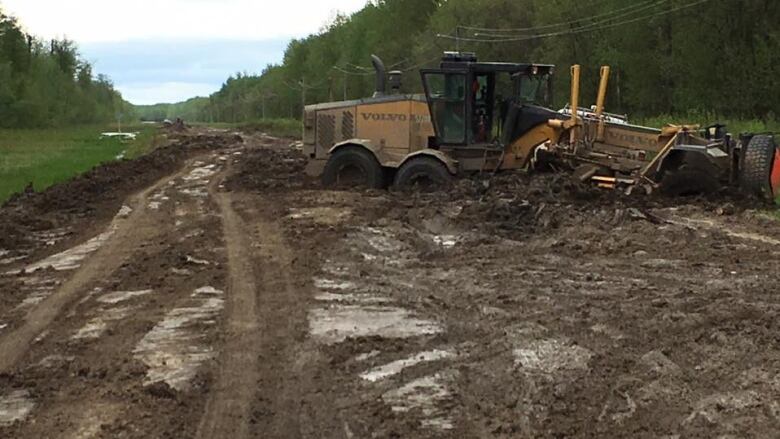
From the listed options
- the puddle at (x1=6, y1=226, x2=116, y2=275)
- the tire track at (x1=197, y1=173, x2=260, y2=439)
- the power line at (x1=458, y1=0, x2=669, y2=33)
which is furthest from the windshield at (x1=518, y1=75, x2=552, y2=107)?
the power line at (x1=458, y1=0, x2=669, y2=33)

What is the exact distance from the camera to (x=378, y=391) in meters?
6.27

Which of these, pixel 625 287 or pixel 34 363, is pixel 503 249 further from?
pixel 34 363

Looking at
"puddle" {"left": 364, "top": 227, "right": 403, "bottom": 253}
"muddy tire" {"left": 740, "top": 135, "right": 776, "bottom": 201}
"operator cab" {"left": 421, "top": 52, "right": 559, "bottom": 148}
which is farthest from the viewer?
"operator cab" {"left": 421, "top": 52, "right": 559, "bottom": 148}

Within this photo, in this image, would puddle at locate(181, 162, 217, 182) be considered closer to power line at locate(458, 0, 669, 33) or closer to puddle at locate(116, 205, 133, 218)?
puddle at locate(116, 205, 133, 218)

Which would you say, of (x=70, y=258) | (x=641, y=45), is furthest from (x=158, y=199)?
(x=641, y=45)

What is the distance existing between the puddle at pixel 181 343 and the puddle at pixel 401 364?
1.24m

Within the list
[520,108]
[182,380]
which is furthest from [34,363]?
[520,108]

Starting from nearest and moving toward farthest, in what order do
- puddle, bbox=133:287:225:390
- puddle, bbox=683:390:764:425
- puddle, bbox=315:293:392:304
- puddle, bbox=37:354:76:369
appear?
1. puddle, bbox=683:390:764:425
2. puddle, bbox=133:287:225:390
3. puddle, bbox=37:354:76:369
4. puddle, bbox=315:293:392:304

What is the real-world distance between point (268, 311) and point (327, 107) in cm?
1146

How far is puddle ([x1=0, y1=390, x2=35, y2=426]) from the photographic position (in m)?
5.83

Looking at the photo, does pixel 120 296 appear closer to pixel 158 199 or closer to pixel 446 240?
pixel 446 240

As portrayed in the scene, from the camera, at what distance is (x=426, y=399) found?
240 inches

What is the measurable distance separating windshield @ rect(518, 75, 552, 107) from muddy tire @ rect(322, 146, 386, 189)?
3050mm

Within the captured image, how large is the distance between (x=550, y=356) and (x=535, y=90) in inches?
448
